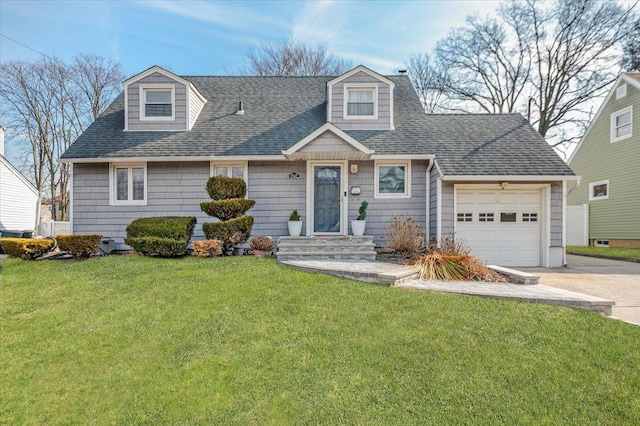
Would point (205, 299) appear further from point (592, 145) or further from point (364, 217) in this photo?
point (592, 145)

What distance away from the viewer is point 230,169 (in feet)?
33.0

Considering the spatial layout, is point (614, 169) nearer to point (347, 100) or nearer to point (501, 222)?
point (501, 222)

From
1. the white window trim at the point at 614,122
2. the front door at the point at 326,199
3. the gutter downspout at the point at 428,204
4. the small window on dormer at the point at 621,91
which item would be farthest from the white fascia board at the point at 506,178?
the small window on dormer at the point at 621,91

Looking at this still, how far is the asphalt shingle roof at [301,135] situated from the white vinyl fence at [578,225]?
7.97 m

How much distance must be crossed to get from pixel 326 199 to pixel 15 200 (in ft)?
57.9

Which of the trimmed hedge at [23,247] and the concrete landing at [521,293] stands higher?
the trimmed hedge at [23,247]

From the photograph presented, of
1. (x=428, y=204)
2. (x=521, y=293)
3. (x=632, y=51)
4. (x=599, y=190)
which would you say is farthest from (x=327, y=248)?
(x=632, y=51)

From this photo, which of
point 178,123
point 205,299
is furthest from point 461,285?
point 178,123

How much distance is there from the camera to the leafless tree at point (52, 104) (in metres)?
21.1

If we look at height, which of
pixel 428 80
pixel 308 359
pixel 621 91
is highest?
pixel 428 80

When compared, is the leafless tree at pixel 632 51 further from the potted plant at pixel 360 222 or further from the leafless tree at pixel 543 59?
the potted plant at pixel 360 222

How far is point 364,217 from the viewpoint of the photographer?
374 inches

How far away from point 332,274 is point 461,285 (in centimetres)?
239

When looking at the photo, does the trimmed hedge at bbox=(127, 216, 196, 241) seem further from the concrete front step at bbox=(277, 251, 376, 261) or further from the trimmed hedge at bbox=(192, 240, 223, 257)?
the concrete front step at bbox=(277, 251, 376, 261)
